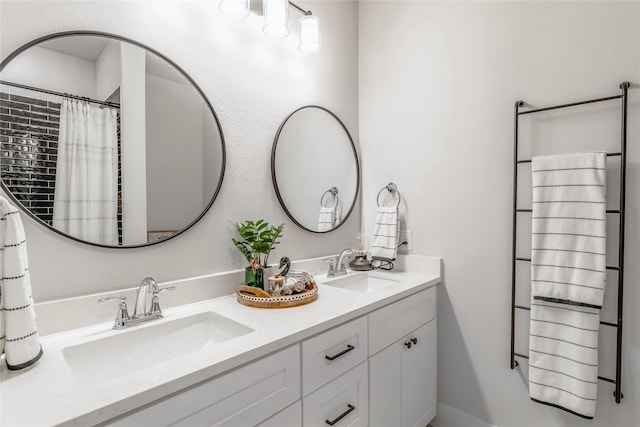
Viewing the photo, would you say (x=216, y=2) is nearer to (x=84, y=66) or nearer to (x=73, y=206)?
(x=84, y=66)

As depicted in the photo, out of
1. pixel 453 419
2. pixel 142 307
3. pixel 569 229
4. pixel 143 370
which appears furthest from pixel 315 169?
pixel 453 419

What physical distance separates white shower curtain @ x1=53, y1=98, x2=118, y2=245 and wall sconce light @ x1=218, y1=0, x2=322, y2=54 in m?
0.68

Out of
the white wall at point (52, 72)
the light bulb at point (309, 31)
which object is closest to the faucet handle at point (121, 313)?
the white wall at point (52, 72)

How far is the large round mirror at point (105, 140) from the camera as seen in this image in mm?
1077

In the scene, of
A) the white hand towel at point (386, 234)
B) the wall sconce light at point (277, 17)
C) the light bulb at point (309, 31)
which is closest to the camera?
the wall sconce light at point (277, 17)

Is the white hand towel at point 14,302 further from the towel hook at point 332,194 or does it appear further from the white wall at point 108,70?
the towel hook at point 332,194

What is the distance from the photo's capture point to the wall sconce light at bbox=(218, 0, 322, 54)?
148 cm

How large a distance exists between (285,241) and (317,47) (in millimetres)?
1045

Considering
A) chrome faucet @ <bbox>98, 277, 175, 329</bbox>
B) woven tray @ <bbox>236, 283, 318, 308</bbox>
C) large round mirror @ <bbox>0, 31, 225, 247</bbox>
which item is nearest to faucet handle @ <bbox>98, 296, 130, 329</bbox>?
chrome faucet @ <bbox>98, 277, 175, 329</bbox>

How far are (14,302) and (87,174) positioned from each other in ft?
1.58

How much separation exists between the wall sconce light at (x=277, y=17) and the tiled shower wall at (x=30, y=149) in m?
0.81

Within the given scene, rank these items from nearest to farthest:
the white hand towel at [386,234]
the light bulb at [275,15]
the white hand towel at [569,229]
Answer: the white hand towel at [569,229] < the light bulb at [275,15] < the white hand towel at [386,234]

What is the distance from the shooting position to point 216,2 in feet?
5.05

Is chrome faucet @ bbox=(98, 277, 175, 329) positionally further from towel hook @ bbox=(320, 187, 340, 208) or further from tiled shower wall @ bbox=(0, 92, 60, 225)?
towel hook @ bbox=(320, 187, 340, 208)
